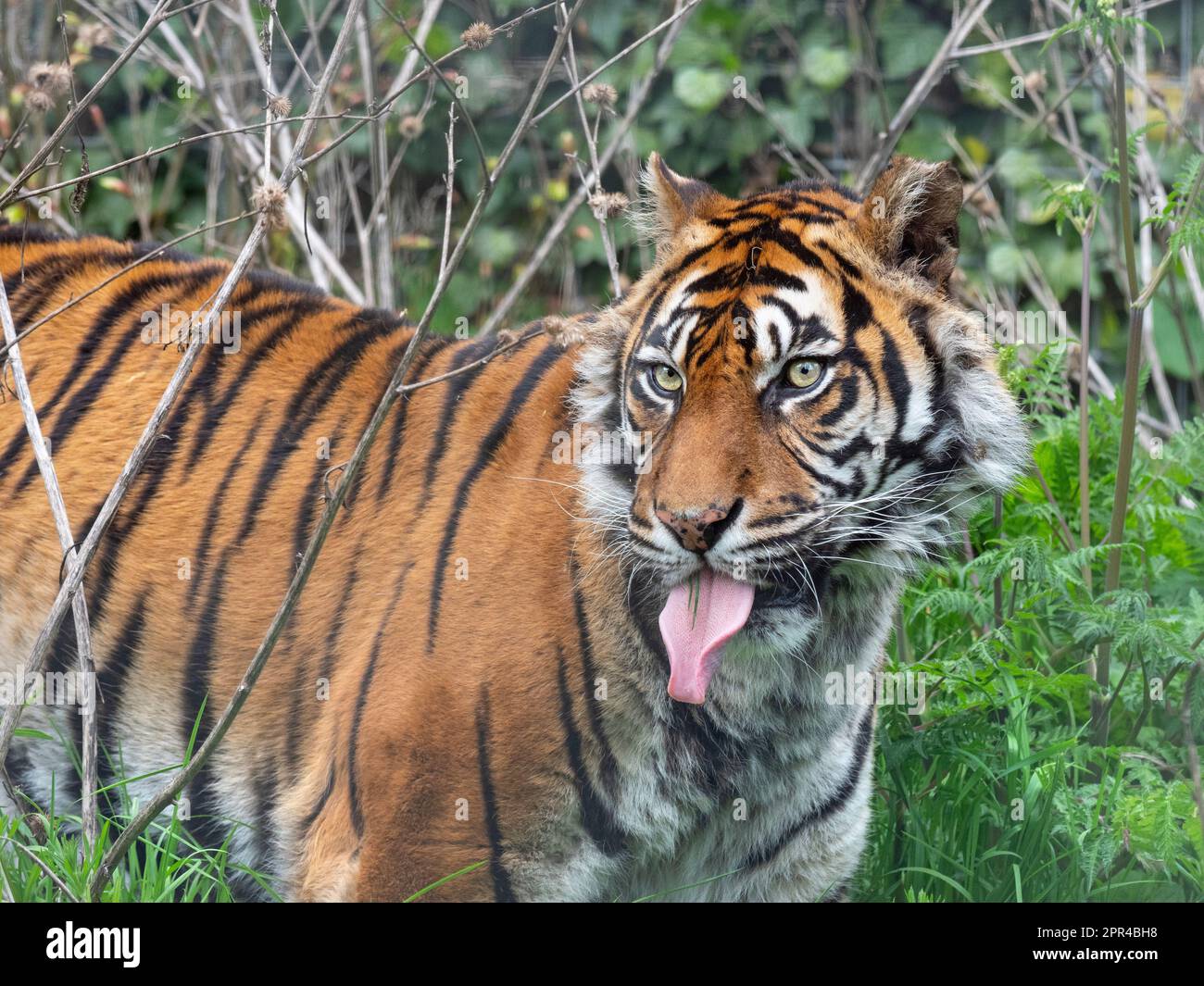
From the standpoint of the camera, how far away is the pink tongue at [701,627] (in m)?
2.24

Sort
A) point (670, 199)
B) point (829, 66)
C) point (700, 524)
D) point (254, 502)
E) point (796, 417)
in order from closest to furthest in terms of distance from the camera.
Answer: point (700, 524)
point (796, 417)
point (670, 199)
point (254, 502)
point (829, 66)

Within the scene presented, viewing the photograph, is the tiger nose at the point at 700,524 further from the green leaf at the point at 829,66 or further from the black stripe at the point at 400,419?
the green leaf at the point at 829,66

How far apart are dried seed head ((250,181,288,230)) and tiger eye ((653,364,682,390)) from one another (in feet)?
2.17

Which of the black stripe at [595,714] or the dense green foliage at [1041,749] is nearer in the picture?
the black stripe at [595,714]

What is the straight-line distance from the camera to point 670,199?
262cm

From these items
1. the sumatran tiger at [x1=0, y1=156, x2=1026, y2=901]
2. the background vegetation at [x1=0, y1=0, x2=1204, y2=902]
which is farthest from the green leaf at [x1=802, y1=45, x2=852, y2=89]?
the sumatran tiger at [x1=0, y1=156, x2=1026, y2=901]

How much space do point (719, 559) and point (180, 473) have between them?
4.57ft

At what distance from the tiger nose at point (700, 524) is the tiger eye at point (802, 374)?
0.81 ft

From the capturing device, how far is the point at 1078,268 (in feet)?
20.1

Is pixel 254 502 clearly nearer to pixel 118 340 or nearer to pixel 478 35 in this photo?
pixel 118 340

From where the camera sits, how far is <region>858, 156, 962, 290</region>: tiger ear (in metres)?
2.32

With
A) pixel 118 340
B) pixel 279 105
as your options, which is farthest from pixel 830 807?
pixel 118 340

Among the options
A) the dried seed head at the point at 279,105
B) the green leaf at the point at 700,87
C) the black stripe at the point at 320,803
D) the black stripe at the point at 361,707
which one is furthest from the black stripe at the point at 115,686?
the green leaf at the point at 700,87

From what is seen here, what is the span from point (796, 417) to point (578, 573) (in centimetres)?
50
